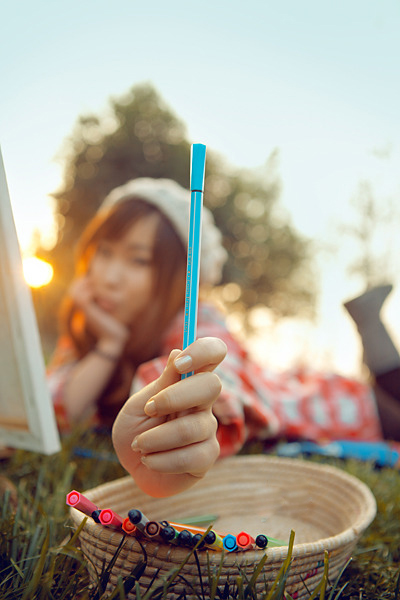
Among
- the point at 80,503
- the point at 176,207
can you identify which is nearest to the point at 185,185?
the point at 176,207

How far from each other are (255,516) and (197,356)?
33 cm

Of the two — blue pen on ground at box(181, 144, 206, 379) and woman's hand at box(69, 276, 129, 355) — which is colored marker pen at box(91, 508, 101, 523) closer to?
blue pen on ground at box(181, 144, 206, 379)

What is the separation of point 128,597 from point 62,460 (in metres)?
0.49

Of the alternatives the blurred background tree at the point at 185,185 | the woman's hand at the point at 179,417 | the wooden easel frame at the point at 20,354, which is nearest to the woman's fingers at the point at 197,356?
the woman's hand at the point at 179,417

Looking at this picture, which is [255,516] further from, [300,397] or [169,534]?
[300,397]

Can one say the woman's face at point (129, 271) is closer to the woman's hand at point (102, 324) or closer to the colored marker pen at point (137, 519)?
the woman's hand at point (102, 324)

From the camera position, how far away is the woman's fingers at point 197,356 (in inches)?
15.8

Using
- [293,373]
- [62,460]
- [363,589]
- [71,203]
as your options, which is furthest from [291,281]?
[363,589]

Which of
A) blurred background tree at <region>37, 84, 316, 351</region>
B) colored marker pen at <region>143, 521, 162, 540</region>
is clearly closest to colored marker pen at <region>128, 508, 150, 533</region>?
colored marker pen at <region>143, 521, 162, 540</region>

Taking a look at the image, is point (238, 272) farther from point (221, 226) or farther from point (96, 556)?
point (96, 556)

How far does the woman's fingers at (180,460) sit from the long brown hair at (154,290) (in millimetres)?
837

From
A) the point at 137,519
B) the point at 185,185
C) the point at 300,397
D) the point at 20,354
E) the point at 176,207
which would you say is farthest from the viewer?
the point at 185,185

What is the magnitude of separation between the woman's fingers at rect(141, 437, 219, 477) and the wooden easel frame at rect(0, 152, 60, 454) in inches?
9.7

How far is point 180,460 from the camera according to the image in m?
0.41
